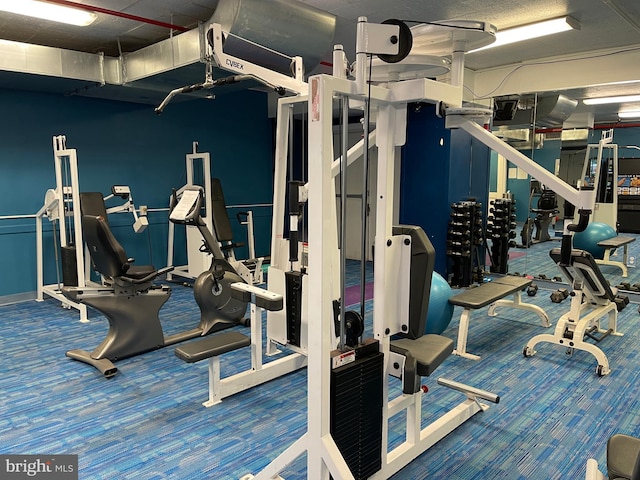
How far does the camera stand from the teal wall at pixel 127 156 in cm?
537

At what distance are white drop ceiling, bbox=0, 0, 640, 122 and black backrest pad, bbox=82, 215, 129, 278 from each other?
1.61m

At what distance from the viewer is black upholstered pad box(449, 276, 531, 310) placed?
372 centimetres

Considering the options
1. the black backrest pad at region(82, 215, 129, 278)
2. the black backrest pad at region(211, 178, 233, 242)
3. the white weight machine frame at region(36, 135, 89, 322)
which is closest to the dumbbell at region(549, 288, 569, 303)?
the black backrest pad at region(211, 178, 233, 242)

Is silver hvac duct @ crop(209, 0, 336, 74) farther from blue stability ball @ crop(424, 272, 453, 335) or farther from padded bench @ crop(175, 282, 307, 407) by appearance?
blue stability ball @ crop(424, 272, 453, 335)

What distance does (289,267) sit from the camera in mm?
3105

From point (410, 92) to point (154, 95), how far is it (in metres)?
4.41

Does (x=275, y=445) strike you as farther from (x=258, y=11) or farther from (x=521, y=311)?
(x=521, y=311)

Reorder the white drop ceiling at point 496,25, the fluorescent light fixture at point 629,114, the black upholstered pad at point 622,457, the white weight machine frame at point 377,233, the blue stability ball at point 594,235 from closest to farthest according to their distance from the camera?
the black upholstered pad at point 622,457, the white weight machine frame at point 377,233, the white drop ceiling at point 496,25, the blue stability ball at point 594,235, the fluorescent light fixture at point 629,114

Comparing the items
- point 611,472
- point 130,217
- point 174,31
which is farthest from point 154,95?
point 611,472

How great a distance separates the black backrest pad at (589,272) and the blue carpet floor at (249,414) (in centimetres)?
→ 48

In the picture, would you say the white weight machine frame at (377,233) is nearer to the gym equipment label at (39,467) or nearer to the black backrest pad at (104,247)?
the gym equipment label at (39,467)

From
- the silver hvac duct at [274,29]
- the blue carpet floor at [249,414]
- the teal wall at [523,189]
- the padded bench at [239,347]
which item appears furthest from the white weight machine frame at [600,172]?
the padded bench at [239,347]

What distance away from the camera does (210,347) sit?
2936mm

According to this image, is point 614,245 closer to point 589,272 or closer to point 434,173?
point 434,173
